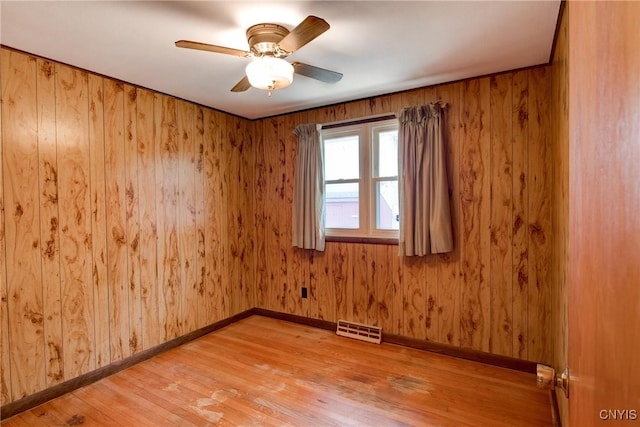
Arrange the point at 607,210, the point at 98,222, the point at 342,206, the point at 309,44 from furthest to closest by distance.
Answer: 1. the point at 342,206
2. the point at 98,222
3. the point at 309,44
4. the point at 607,210

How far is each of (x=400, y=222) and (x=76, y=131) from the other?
9.32 ft

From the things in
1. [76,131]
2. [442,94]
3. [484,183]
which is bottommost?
[484,183]

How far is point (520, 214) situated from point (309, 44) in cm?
215

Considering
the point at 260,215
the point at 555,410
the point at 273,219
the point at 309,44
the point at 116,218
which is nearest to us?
the point at 555,410

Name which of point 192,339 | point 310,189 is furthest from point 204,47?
point 192,339

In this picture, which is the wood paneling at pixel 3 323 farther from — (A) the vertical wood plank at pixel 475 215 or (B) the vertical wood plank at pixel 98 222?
(A) the vertical wood plank at pixel 475 215

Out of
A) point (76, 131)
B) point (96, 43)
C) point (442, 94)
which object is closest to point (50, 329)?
point (76, 131)

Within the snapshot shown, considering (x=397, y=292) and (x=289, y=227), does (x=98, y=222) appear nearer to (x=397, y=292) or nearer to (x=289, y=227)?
(x=289, y=227)

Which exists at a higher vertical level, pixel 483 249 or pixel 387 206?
pixel 387 206

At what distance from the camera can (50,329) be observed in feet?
7.50

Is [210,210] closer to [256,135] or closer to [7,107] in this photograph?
[256,135]

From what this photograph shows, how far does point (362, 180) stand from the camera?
11.0 ft

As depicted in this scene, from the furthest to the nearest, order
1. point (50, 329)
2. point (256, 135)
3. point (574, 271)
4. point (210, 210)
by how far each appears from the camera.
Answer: point (256, 135), point (210, 210), point (50, 329), point (574, 271)

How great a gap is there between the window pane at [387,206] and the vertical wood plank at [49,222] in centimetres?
277
